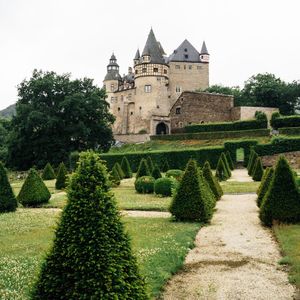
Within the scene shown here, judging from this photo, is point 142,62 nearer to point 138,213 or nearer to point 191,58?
point 191,58

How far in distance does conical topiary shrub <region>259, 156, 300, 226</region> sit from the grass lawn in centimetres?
41

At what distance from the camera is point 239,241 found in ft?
41.6

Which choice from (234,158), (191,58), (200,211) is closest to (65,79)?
(234,158)

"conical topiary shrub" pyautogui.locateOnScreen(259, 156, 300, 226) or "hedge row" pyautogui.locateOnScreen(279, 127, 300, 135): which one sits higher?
"hedge row" pyautogui.locateOnScreen(279, 127, 300, 135)

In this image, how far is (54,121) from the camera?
50.9 meters

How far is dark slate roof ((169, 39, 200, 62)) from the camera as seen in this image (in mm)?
78250

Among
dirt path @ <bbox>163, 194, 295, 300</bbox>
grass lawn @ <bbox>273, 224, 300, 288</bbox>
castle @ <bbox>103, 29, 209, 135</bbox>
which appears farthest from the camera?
castle @ <bbox>103, 29, 209, 135</bbox>

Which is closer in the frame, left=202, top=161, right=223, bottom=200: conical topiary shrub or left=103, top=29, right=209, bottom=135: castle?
left=202, top=161, right=223, bottom=200: conical topiary shrub

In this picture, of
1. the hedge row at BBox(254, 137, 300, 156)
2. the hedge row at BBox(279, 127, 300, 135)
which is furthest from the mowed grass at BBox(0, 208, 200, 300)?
the hedge row at BBox(279, 127, 300, 135)

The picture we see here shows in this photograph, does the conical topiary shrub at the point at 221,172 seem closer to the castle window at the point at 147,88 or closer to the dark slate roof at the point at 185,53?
the castle window at the point at 147,88

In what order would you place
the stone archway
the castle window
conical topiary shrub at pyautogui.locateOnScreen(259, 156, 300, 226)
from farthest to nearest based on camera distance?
the castle window → the stone archway → conical topiary shrub at pyautogui.locateOnScreen(259, 156, 300, 226)

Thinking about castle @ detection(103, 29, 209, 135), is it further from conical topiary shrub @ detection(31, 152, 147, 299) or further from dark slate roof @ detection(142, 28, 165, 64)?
conical topiary shrub @ detection(31, 152, 147, 299)

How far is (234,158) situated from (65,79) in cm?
2377

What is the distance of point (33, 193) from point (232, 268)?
15.1 m
